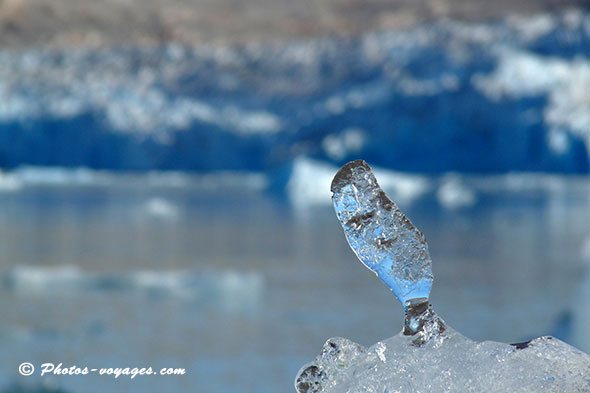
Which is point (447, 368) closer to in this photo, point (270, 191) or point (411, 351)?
point (411, 351)

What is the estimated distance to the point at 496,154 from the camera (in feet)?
63.7

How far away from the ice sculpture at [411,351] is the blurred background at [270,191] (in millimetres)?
942

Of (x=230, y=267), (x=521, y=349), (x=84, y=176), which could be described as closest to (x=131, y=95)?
(x=84, y=176)

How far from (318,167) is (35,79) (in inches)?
562

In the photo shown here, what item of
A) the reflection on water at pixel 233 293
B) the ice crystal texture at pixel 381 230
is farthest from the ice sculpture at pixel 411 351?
the reflection on water at pixel 233 293

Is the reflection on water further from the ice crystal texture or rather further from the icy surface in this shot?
the ice crystal texture

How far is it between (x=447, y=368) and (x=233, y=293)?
239cm

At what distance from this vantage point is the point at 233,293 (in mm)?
3410

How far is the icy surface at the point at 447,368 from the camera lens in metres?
1.07
